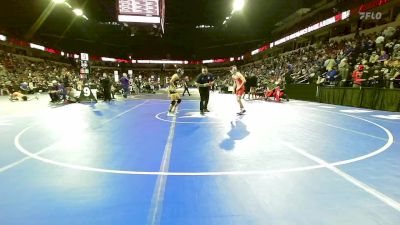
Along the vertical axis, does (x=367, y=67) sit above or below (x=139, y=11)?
below

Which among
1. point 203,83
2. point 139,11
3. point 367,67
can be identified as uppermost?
point 139,11

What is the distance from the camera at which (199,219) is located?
3012 mm

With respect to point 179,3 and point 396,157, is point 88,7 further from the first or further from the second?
point 396,157

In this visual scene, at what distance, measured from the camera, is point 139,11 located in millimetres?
18812

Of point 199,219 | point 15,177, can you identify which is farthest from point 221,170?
point 15,177

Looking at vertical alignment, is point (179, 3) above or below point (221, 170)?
above

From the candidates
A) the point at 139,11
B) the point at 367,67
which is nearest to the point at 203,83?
the point at 139,11

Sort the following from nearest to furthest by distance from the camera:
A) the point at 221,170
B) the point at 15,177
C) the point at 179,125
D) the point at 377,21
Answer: the point at 15,177
the point at 221,170
the point at 179,125
the point at 377,21

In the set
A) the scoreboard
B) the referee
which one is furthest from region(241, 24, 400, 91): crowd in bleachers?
the scoreboard

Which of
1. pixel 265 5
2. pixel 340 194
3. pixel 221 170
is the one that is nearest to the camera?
pixel 340 194

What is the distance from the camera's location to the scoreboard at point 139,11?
18594 millimetres

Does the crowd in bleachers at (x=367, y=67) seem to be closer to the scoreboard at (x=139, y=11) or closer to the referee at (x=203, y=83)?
the referee at (x=203, y=83)

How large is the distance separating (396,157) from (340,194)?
8.57ft

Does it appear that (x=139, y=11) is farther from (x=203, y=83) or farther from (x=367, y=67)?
(x=367, y=67)
